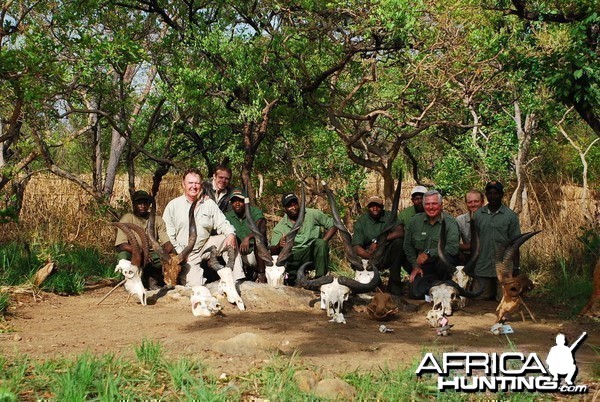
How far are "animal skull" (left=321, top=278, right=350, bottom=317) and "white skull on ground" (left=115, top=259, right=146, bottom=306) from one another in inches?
82.3

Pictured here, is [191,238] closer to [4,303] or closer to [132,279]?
[132,279]

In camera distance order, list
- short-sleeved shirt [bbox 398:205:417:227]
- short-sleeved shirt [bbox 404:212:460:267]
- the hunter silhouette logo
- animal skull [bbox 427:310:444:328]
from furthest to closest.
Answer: short-sleeved shirt [bbox 398:205:417:227]
short-sleeved shirt [bbox 404:212:460:267]
animal skull [bbox 427:310:444:328]
the hunter silhouette logo

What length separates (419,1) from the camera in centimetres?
884

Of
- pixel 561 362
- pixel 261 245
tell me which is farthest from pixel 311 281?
pixel 561 362

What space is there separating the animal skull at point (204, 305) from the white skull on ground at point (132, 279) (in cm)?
91

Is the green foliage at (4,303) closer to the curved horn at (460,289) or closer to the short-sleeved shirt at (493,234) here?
the curved horn at (460,289)

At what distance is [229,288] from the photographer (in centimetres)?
800

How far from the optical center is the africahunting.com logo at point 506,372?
4816 millimetres

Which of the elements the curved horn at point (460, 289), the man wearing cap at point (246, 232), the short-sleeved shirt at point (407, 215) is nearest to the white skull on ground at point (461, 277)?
the curved horn at point (460, 289)

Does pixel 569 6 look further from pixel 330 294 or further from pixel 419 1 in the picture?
pixel 330 294

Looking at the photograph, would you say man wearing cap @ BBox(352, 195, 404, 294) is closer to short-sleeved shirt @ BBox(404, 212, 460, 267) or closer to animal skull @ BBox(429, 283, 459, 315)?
short-sleeved shirt @ BBox(404, 212, 460, 267)

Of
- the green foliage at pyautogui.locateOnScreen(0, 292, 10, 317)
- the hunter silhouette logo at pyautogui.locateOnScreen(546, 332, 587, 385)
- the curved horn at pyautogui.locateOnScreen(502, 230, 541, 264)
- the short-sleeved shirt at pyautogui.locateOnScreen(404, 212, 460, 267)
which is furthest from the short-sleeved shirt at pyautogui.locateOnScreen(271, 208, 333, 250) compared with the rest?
the hunter silhouette logo at pyautogui.locateOnScreen(546, 332, 587, 385)

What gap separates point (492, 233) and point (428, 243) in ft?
2.70

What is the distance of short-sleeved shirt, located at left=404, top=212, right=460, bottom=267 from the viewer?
899 centimetres
